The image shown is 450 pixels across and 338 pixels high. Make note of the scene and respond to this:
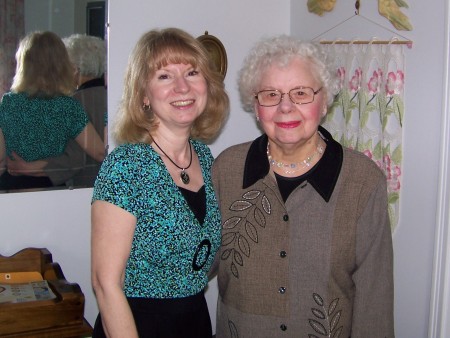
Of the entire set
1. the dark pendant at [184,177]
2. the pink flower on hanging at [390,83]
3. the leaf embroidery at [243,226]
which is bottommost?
the leaf embroidery at [243,226]

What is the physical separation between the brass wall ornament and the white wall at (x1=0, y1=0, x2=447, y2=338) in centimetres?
6

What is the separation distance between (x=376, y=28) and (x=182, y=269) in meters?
1.45

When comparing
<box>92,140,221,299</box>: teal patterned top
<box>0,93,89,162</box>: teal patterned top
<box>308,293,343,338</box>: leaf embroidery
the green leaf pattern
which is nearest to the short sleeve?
<box>92,140,221,299</box>: teal patterned top

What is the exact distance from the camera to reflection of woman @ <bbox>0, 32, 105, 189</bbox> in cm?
212

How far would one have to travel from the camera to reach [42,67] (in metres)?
2.14

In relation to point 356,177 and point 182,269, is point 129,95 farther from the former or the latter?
point 356,177

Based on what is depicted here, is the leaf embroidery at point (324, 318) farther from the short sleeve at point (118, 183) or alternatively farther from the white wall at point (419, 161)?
the white wall at point (419, 161)

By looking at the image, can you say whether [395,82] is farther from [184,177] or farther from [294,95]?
[184,177]

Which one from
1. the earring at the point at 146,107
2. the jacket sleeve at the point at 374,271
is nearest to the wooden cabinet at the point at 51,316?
the earring at the point at 146,107

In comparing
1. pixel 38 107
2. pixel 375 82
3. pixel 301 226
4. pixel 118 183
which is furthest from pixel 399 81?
pixel 38 107

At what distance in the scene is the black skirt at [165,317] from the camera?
148 centimetres

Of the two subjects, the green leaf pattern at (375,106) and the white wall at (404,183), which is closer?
the white wall at (404,183)

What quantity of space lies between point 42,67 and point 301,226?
126 cm

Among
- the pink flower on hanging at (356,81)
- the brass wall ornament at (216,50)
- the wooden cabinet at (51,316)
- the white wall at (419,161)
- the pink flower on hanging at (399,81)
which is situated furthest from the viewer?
the brass wall ornament at (216,50)
